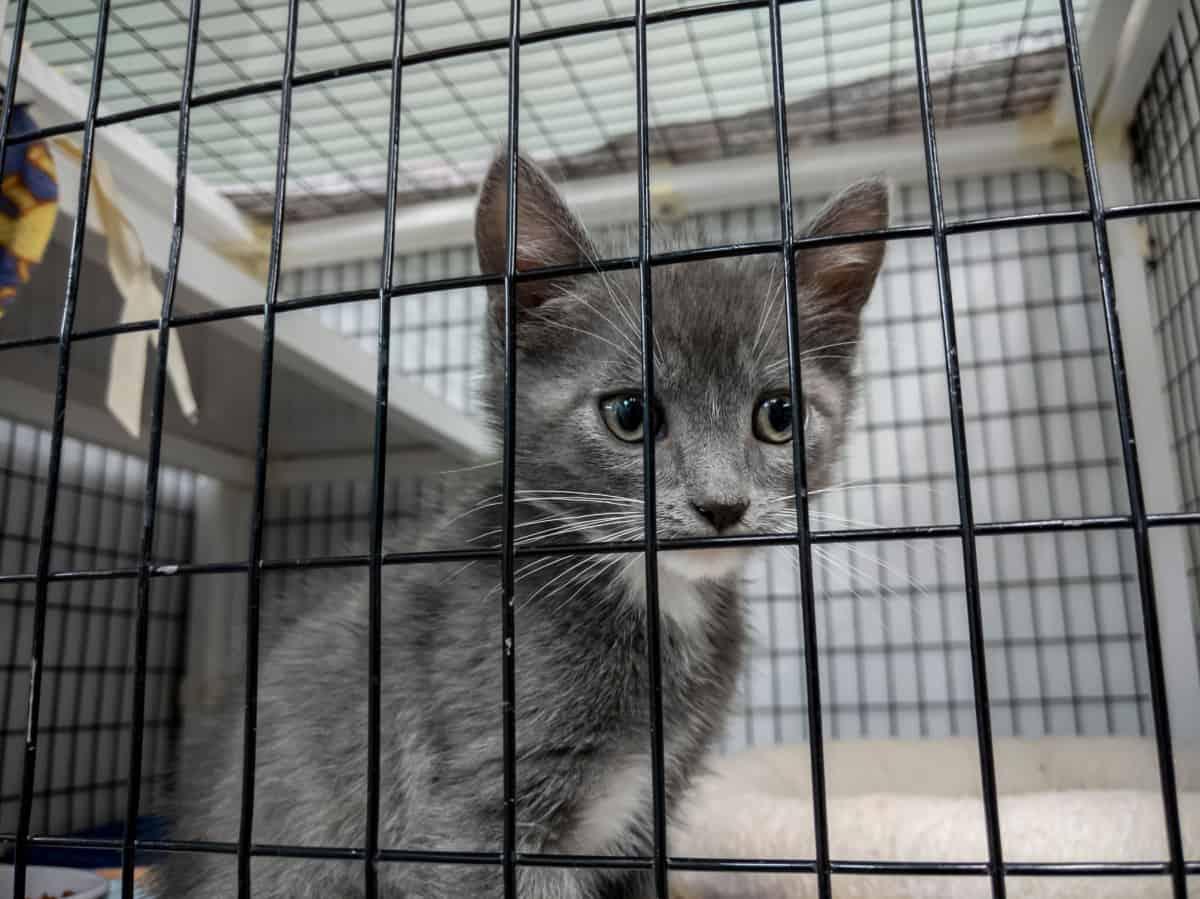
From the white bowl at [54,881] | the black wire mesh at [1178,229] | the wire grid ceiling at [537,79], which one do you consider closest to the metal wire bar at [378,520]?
the white bowl at [54,881]

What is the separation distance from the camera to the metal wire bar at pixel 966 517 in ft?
1.62

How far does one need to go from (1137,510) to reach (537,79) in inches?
56.2

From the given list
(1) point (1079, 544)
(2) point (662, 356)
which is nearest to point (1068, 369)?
(1) point (1079, 544)

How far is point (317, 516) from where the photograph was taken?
2.31m

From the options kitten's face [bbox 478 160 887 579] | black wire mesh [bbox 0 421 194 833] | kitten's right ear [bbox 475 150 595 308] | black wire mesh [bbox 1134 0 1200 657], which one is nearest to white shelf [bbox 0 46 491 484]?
black wire mesh [bbox 0 421 194 833]

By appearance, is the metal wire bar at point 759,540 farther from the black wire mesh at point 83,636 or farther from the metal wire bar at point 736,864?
the black wire mesh at point 83,636

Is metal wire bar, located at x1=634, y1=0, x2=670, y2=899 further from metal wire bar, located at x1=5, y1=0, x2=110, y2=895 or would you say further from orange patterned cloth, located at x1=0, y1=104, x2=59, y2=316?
orange patterned cloth, located at x1=0, y1=104, x2=59, y2=316

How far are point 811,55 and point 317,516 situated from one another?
60.0 inches

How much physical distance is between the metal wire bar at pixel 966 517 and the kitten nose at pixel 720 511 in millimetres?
219

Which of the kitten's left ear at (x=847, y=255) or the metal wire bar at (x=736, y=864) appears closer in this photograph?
the metal wire bar at (x=736, y=864)

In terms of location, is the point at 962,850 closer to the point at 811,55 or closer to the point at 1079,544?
the point at 1079,544

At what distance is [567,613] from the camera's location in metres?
0.88

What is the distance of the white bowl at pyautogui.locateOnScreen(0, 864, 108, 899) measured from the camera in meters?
1.03

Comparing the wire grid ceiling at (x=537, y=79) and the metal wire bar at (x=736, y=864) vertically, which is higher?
the wire grid ceiling at (x=537, y=79)
